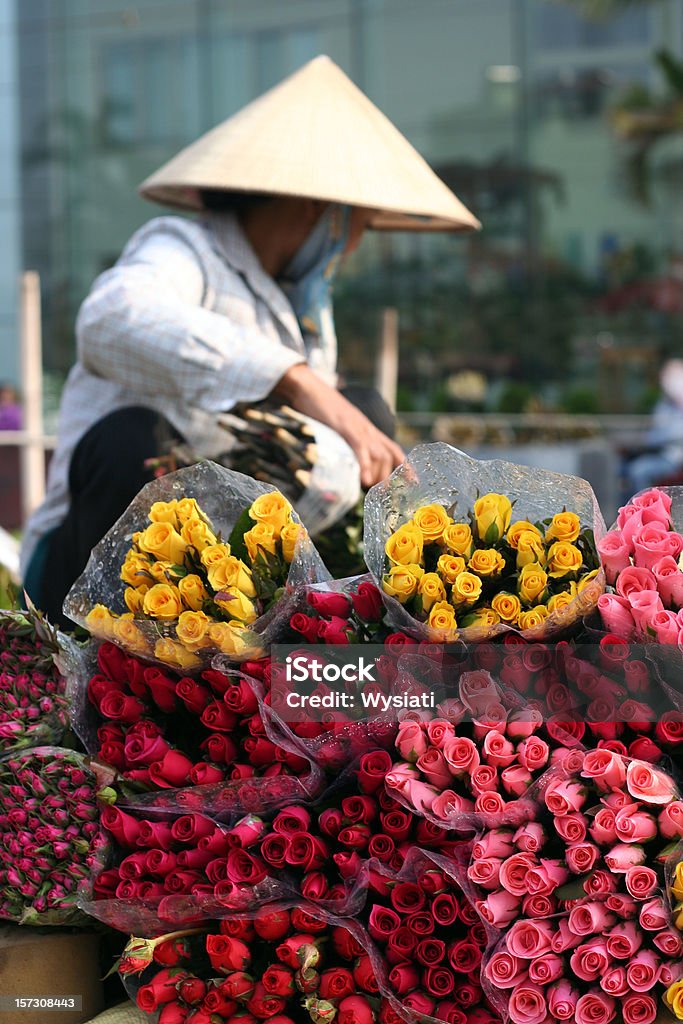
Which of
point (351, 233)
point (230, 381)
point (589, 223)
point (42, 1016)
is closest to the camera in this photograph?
point (42, 1016)

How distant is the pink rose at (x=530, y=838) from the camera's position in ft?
3.21

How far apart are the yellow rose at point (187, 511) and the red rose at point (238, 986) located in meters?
0.42

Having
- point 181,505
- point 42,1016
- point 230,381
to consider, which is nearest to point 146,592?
point 181,505

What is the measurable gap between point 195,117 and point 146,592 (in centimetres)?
1228

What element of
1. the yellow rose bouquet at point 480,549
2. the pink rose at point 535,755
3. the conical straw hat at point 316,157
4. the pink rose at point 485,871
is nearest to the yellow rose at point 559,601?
the yellow rose bouquet at point 480,549

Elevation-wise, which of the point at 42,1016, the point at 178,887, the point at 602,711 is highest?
the point at 602,711

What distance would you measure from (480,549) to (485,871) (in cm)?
30

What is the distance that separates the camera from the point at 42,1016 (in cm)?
114

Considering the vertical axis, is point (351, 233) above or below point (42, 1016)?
above

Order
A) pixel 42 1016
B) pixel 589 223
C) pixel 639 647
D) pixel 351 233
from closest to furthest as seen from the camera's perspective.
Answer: pixel 639 647, pixel 42 1016, pixel 351 233, pixel 589 223

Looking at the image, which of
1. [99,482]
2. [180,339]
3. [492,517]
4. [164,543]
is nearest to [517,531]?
[492,517]

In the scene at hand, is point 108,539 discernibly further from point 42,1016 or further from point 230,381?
point 230,381

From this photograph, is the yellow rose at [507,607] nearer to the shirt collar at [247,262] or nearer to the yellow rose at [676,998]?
the yellow rose at [676,998]

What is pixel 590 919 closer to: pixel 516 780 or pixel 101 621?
pixel 516 780
